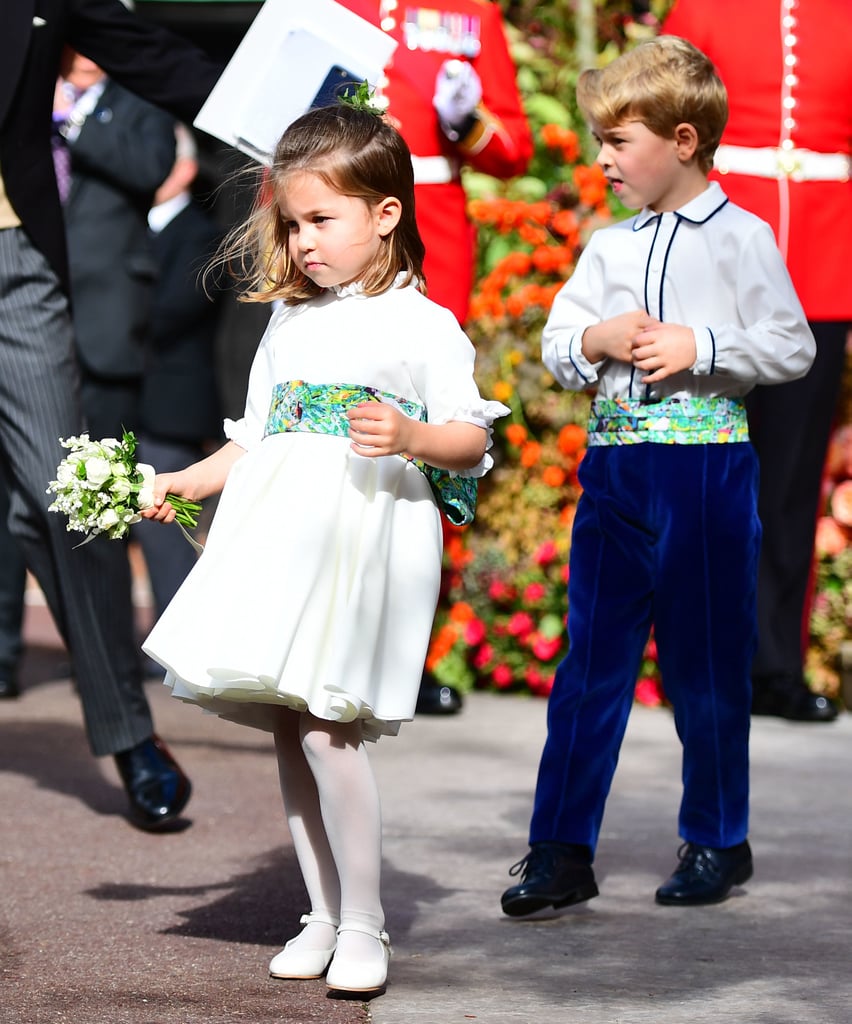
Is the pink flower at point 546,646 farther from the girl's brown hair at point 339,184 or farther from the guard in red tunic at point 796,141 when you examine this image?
the girl's brown hair at point 339,184

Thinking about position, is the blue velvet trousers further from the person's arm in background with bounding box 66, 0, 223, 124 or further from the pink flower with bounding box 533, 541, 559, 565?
the pink flower with bounding box 533, 541, 559, 565

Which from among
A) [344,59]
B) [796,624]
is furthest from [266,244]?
[796,624]

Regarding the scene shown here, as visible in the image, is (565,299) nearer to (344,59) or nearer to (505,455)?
(344,59)

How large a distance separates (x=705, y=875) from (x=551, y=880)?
31 cm

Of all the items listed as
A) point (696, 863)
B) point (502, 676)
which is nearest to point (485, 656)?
point (502, 676)

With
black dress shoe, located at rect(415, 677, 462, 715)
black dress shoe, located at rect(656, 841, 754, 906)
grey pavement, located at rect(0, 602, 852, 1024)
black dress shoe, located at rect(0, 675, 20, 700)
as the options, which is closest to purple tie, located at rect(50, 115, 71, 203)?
black dress shoe, located at rect(0, 675, 20, 700)

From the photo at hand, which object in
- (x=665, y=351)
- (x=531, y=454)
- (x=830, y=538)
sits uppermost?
(x=665, y=351)

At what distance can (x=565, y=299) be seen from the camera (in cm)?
339

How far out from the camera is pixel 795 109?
4621mm

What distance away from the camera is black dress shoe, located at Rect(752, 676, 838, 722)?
5023 mm

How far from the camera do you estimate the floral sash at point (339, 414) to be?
8.97 feet

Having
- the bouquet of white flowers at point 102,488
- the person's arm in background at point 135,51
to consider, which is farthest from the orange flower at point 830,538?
the bouquet of white flowers at point 102,488

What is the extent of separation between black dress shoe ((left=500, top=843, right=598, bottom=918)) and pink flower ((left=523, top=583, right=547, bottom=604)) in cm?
233

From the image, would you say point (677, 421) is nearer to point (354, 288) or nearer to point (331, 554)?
point (354, 288)
